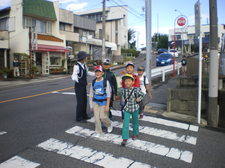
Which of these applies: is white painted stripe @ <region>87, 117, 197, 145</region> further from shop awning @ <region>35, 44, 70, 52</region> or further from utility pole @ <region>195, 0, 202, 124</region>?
shop awning @ <region>35, 44, 70, 52</region>

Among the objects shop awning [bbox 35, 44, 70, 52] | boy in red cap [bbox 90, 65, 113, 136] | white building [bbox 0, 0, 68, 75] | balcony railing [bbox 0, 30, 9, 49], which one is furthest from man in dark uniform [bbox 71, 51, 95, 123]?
balcony railing [bbox 0, 30, 9, 49]

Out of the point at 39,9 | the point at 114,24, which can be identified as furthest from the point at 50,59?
the point at 114,24

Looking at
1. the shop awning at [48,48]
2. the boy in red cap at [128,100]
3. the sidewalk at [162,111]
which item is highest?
the shop awning at [48,48]

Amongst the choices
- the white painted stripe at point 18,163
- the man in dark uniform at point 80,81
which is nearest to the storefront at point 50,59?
the man in dark uniform at point 80,81

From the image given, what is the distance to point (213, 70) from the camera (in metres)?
6.15

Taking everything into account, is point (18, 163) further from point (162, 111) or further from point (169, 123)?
point (162, 111)

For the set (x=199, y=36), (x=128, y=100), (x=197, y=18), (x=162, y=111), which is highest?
(x=197, y=18)

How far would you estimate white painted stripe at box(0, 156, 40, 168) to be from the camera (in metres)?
3.74

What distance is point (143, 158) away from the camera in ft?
13.5

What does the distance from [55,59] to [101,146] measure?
73.6 ft

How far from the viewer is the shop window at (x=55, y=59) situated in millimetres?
25028

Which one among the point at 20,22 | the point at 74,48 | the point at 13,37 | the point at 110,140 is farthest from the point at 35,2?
the point at 110,140

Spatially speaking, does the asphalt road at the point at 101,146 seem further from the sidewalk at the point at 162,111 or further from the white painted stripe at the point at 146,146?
the sidewalk at the point at 162,111

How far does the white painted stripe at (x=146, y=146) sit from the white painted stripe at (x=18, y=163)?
1568mm
